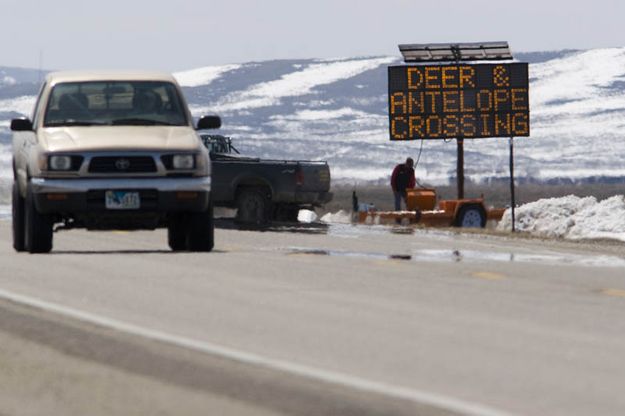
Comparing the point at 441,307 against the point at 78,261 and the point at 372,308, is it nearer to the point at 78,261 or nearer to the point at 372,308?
the point at 372,308

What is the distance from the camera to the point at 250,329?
1291 centimetres

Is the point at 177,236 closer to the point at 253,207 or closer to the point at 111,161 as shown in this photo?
the point at 111,161

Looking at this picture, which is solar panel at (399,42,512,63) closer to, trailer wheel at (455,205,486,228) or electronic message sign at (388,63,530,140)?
electronic message sign at (388,63,530,140)

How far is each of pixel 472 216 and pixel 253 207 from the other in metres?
11.3

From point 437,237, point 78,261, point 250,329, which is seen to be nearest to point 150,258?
point 78,261

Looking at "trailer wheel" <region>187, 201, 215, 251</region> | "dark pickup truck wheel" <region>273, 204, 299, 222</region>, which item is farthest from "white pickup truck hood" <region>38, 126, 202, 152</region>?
"dark pickup truck wheel" <region>273, 204, 299, 222</region>

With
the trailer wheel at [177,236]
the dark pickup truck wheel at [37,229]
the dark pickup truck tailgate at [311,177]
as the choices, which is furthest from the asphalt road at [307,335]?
the dark pickup truck tailgate at [311,177]

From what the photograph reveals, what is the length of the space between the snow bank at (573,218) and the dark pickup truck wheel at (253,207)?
5176 millimetres

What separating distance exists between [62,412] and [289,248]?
15.7 m

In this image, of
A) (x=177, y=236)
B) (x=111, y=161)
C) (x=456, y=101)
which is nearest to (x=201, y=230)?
(x=177, y=236)

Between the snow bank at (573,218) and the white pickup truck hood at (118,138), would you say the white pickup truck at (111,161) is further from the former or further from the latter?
the snow bank at (573,218)

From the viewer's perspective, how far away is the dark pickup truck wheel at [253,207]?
117 ft

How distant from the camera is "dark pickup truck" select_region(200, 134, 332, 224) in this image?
35812 millimetres

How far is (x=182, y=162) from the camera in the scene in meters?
21.2
